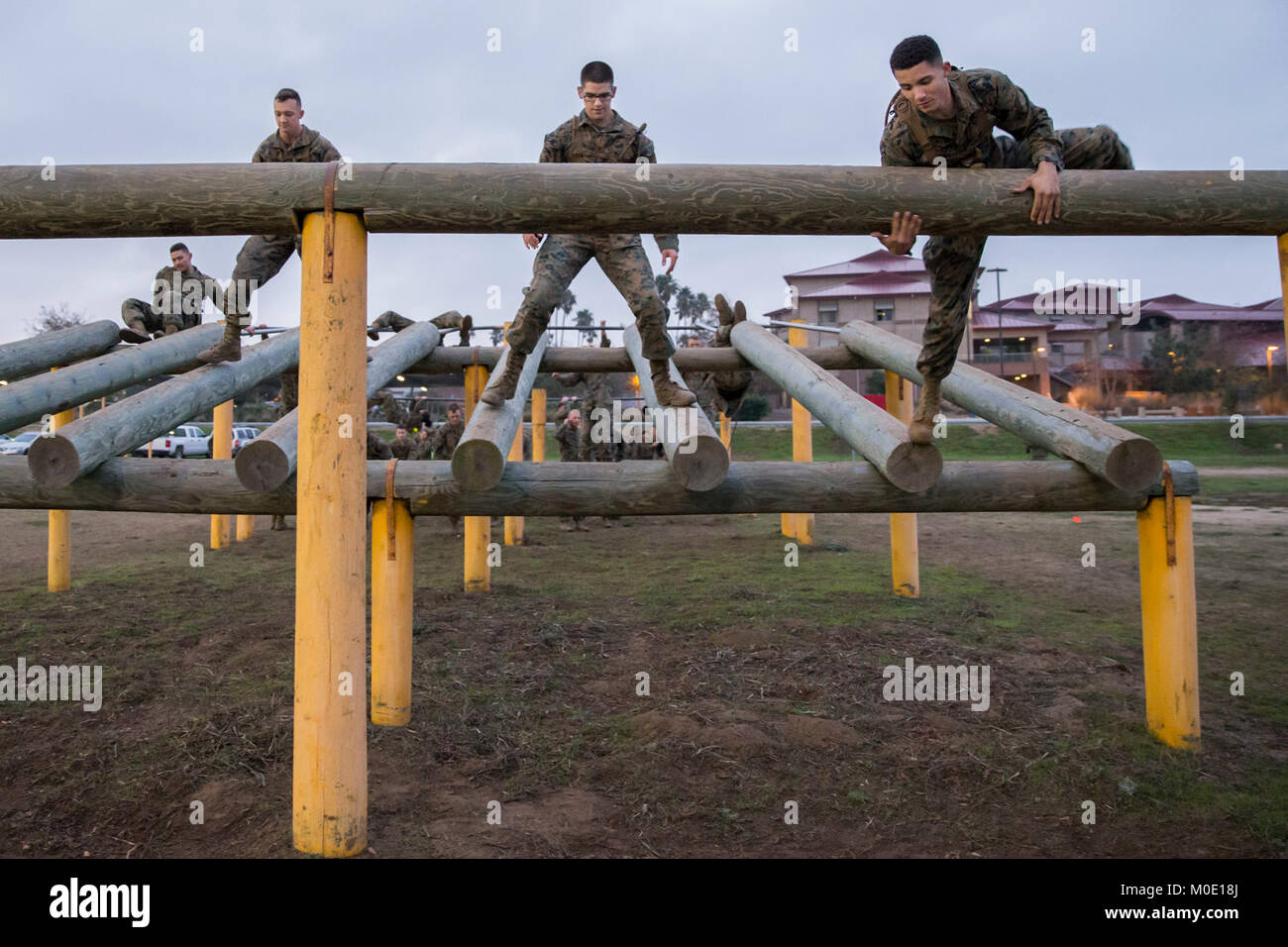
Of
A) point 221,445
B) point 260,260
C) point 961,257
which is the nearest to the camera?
point 961,257

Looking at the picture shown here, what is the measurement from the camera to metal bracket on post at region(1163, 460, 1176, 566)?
3.83m

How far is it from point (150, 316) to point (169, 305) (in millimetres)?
191

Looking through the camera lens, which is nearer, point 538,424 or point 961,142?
point 961,142

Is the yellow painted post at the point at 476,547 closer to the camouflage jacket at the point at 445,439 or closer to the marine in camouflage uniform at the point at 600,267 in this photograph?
the marine in camouflage uniform at the point at 600,267

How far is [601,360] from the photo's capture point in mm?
7738

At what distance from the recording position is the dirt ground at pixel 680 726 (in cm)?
307

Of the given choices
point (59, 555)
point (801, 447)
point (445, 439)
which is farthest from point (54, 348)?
point (801, 447)

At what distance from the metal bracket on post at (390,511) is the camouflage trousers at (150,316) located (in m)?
4.59

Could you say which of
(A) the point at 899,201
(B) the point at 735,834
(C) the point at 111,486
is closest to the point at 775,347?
(A) the point at 899,201

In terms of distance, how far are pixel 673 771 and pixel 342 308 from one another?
2.36m

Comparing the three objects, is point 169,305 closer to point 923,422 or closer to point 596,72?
point 596,72

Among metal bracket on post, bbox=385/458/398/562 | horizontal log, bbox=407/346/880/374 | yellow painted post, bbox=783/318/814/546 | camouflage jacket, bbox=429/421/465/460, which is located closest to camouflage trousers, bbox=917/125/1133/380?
metal bracket on post, bbox=385/458/398/562

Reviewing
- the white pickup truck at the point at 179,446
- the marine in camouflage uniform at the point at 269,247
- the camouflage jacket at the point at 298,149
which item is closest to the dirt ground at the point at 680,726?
the marine in camouflage uniform at the point at 269,247

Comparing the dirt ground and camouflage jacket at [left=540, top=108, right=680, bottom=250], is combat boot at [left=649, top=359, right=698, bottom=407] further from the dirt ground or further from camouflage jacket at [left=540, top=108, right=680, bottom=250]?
the dirt ground
